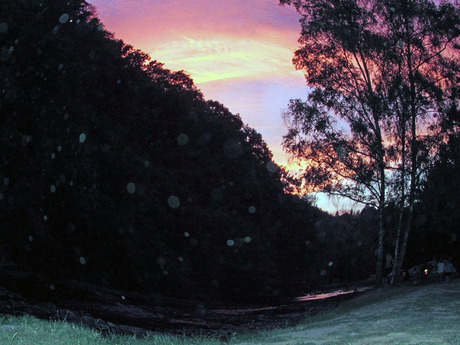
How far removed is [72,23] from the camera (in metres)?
32.5

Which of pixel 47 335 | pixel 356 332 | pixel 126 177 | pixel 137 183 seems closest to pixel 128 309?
pixel 126 177

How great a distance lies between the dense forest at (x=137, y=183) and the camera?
93.5 ft

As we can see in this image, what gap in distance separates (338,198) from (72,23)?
18.3 meters

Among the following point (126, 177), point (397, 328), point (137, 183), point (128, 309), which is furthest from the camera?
point (137, 183)

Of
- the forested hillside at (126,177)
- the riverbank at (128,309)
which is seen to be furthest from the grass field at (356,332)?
the forested hillside at (126,177)

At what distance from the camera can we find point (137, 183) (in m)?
37.6

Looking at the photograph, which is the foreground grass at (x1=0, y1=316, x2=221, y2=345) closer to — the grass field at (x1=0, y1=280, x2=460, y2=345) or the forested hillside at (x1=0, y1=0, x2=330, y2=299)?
the grass field at (x1=0, y1=280, x2=460, y2=345)

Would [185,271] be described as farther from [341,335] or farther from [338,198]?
[341,335]

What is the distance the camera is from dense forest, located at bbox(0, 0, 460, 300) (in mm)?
28500

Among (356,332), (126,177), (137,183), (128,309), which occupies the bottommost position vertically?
(128,309)

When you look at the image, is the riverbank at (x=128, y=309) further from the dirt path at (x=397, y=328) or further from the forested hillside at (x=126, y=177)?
the dirt path at (x=397, y=328)

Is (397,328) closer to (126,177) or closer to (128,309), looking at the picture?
(128,309)

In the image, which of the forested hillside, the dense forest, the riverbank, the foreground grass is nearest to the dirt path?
the foreground grass

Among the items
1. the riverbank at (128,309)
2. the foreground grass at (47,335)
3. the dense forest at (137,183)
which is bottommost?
the riverbank at (128,309)
